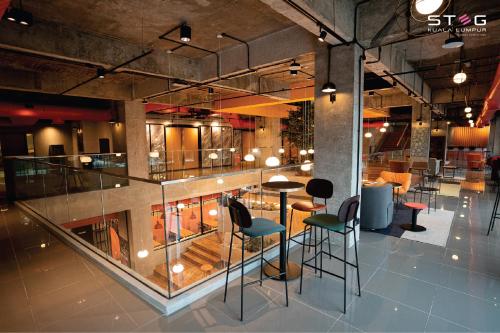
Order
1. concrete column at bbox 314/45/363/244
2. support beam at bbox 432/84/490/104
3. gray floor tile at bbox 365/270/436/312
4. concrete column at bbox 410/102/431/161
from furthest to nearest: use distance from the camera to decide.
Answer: concrete column at bbox 410/102/431/161 → support beam at bbox 432/84/490/104 → concrete column at bbox 314/45/363/244 → gray floor tile at bbox 365/270/436/312

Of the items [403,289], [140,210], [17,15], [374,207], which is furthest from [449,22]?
[140,210]

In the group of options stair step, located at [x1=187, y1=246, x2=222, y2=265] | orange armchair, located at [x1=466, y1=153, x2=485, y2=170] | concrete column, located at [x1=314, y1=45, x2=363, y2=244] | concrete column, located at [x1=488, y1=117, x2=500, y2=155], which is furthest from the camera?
concrete column, located at [x1=488, y1=117, x2=500, y2=155]

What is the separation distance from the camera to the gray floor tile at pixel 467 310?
2211 millimetres

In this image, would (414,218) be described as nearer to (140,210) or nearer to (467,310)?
(467,310)

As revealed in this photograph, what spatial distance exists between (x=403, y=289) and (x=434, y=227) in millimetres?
2703

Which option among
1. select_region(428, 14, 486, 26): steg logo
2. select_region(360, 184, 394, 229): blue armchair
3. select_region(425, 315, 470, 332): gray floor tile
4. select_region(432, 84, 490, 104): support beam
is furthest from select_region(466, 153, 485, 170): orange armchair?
select_region(425, 315, 470, 332): gray floor tile

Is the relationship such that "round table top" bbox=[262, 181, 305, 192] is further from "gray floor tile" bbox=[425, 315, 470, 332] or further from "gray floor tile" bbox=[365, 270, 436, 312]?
→ "gray floor tile" bbox=[425, 315, 470, 332]

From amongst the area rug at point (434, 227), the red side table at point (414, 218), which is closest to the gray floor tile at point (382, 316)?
the area rug at point (434, 227)

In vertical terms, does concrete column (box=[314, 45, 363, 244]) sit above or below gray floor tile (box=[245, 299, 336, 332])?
above

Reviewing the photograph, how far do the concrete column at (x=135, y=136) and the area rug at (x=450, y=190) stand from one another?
10.2 meters

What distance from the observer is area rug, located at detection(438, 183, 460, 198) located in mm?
7711

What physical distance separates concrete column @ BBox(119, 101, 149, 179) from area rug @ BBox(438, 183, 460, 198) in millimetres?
10201

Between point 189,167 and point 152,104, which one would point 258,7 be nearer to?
point 152,104

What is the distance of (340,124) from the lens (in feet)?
12.7
